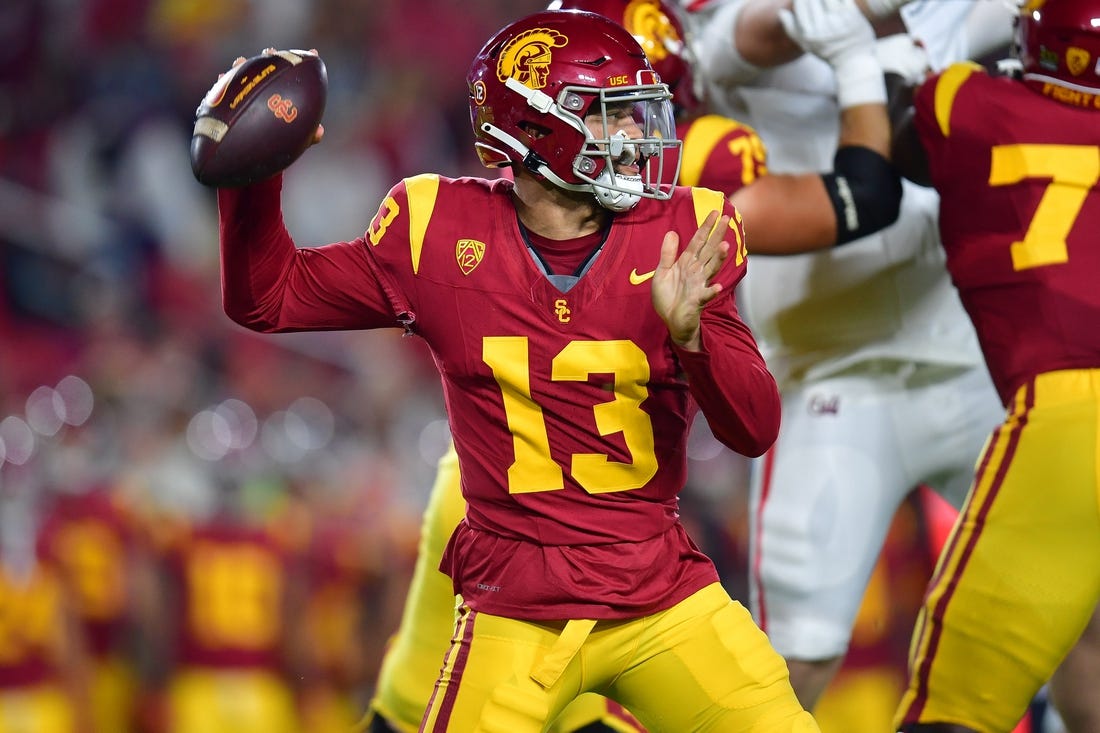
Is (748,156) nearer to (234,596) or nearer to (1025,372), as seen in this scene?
(1025,372)

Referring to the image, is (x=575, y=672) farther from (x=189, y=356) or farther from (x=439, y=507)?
(x=189, y=356)

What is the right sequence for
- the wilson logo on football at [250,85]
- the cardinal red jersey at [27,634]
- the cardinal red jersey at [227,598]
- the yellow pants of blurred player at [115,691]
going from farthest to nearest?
the yellow pants of blurred player at [115,691] → the cardinal red jersey at [227,598] → the cardinal red jersey at [27,634] → the wilson logo on football at [250,85]

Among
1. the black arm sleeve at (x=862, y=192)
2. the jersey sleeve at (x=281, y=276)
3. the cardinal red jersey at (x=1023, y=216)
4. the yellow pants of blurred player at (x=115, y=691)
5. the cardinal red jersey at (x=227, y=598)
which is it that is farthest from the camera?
the yellow pants of blurred player at (x=115, y=691)

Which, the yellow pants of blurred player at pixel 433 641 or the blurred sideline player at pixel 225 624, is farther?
the blurred sideline player at pixel 225 624

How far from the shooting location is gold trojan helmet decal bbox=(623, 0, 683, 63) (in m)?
3.20

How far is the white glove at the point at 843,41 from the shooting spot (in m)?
3.33

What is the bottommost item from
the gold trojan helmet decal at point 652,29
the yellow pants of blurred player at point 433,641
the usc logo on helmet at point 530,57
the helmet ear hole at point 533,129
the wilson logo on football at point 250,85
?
the yellow pants of blurred player at point 433,641

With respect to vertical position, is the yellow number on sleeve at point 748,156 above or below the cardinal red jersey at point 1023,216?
above

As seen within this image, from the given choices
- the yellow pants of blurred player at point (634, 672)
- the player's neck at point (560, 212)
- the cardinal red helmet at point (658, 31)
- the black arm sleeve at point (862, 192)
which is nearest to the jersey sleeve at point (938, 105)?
the black arm sleeve at point (862, 192)

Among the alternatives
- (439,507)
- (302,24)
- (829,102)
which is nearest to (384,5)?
(302,24)

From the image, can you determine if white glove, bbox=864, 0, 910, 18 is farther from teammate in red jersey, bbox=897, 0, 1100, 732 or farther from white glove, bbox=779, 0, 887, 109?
teammate in red jersey, bbox=897, 0, 1100, 732

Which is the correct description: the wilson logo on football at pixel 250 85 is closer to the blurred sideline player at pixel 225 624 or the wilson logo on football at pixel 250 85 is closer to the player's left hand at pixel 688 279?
the player's left hand at pixel 688 279

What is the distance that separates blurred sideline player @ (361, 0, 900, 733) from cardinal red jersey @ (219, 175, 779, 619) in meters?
0.59

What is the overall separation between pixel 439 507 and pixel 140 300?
490 cm
